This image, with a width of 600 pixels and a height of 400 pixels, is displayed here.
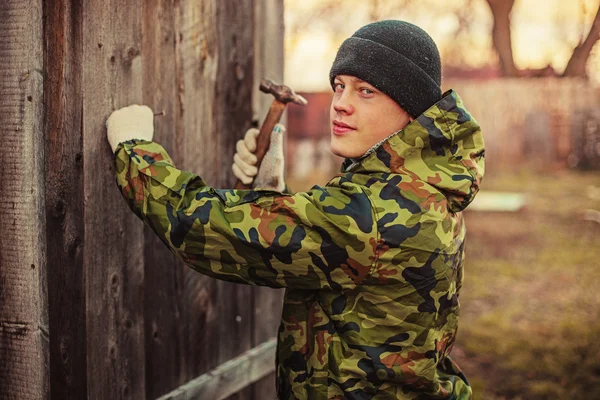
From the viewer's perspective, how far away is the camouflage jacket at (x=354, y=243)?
192 centimetres

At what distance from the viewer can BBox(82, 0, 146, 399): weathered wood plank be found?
2.22m

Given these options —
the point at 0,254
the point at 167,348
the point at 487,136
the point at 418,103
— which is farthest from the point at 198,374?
the point at 487,136

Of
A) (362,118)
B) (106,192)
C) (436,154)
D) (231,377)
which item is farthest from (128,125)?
(231,377)

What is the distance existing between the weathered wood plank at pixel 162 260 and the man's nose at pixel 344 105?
72cm

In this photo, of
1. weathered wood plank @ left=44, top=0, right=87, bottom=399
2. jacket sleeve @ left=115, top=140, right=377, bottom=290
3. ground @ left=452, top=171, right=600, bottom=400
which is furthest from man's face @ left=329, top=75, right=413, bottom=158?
ground @ left=452, top=171, right=600, bottom=400

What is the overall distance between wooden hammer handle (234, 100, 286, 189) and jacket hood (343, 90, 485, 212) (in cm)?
48

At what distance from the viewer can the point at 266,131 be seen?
98.9 inches

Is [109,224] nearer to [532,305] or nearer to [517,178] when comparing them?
[532,305]

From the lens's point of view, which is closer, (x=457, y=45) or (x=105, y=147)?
(x=105, y=147)

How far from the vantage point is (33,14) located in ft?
6.52

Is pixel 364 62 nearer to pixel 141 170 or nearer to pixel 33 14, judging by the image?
pixel 141 170

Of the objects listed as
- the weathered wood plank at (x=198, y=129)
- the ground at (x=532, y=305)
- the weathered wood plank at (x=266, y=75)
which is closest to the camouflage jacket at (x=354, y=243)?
the weathered wood plank at (x=198, y=129)

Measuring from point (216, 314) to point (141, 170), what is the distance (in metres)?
1.11

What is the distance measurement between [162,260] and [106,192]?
43cm
